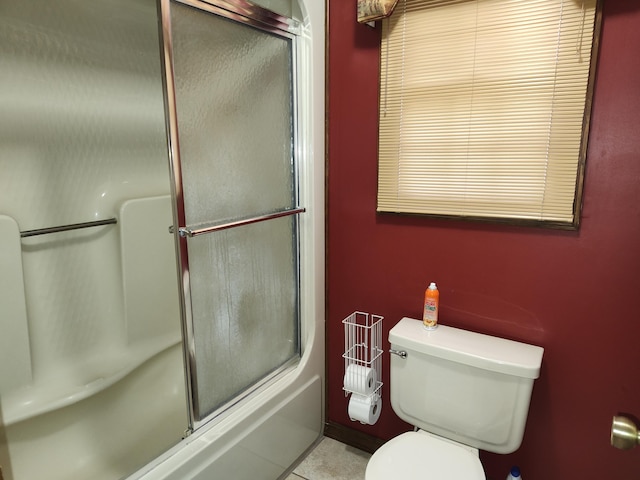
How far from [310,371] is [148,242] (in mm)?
1004

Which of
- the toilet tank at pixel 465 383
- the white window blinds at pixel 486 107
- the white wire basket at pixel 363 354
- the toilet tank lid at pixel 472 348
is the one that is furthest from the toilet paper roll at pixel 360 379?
the white window blinds at pixel 486 107

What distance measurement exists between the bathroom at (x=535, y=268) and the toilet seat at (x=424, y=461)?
0.37m

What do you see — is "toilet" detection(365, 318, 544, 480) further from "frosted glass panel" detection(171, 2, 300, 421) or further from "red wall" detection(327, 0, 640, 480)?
"frosted glass panel" detection(171, 2, 300, 421)

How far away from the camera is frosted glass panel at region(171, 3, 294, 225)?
1.31m

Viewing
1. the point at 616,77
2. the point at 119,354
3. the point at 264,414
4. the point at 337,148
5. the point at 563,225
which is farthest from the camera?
the point at 119,354

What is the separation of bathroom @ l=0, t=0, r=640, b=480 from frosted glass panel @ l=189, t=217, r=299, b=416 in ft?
0.56

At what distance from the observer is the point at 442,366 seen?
149cm

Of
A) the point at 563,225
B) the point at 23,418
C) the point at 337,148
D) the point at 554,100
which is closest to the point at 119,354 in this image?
the point at 23,418

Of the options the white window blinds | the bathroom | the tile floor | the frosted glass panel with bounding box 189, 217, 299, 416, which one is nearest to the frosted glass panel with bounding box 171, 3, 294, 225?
the frosted glass panel with bounding box 189, 217, 299, 416

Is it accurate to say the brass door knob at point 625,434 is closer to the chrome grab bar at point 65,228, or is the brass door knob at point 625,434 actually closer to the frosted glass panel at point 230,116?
the frosted glass panel at point 230,116

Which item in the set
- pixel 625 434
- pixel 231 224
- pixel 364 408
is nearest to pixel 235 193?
pixel 231 224

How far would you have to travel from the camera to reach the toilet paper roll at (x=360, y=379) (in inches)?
67.3

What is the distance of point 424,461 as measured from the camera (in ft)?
4.47

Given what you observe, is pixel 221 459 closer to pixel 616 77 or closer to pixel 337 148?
pixel 337 148
